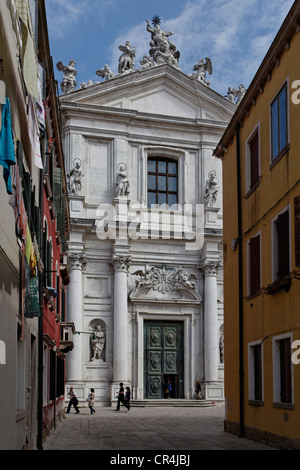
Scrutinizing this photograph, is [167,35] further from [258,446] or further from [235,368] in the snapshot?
[258,446]

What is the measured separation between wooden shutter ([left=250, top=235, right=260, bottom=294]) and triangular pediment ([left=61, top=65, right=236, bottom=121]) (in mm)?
23774

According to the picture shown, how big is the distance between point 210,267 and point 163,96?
35.7 ft

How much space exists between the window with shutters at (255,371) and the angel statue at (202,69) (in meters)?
27.6

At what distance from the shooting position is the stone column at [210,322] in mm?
38562

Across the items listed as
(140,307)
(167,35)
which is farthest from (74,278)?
(167,35)

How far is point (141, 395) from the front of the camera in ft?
124

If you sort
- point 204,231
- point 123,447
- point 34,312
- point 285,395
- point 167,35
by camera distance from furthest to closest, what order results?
point 167,35 < point 204,231 < point 123,447 < point 285,395 < point 34,312

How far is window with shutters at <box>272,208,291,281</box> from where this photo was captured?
16.4 m

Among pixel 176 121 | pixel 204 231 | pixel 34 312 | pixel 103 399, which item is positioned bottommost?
pixel 103 399

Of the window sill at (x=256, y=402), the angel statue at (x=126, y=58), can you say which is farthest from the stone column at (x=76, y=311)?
the window sill at (x=256, y=402)

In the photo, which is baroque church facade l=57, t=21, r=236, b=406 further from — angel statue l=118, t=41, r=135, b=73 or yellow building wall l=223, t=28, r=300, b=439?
yellow building wall l=223, t=28, r=300, b=439

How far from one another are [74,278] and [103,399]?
6575 mm

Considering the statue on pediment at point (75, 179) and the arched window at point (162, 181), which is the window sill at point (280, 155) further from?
the arched window at point (162, 181)

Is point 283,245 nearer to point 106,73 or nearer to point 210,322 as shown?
point 210,322
